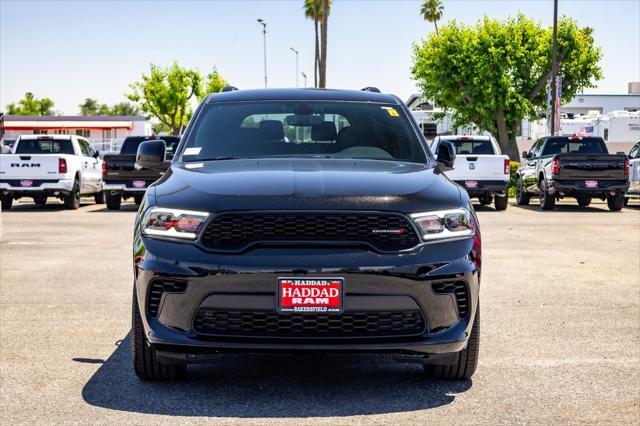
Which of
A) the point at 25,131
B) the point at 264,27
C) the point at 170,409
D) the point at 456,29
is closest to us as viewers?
the point at 170,409

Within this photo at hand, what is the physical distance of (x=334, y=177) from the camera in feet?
19.2

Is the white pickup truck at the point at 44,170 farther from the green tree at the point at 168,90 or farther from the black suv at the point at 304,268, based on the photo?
the green tree at the point at 168,90

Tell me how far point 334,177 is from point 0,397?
87.8 inches

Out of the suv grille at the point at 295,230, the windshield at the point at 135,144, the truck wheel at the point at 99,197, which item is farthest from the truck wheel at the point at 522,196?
the suv grille at the point at 295,230

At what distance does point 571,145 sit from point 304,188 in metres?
22.8

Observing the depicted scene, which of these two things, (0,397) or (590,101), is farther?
(590,101)

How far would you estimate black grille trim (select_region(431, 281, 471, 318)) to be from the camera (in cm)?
547

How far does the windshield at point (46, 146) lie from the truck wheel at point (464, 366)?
2184 centimetres

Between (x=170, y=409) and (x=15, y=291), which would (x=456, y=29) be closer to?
(x=15, y=291)

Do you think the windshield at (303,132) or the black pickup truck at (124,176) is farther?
the black pickup truck at (124,176)

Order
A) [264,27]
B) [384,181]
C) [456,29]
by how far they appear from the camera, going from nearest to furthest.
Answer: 1. [384,181]
2. [456,29]
3. [264,27]

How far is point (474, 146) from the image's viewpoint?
26.8 meters

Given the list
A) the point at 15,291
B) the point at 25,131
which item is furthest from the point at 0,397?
the point at 25,131

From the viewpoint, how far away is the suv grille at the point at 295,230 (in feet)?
17.7
